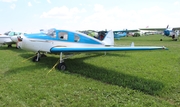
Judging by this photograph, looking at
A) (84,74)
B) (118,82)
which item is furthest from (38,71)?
(118,82)

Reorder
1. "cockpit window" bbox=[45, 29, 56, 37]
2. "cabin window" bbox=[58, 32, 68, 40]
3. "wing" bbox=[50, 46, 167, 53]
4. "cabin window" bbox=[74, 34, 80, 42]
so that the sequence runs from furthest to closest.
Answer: "cabin window" bbox=[74, 34, 80, 42], "cabin window" bbox=[58, 32, 68, 40], "cockpit window" bbox=[45, 29, 56, 37], "wing" bbox=[50, 46, 167, 53]

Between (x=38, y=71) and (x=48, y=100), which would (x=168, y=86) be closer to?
(x=48, y=100)

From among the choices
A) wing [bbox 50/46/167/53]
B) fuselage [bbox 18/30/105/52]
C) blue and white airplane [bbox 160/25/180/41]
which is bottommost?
wing [bbox 50/46/167/53]

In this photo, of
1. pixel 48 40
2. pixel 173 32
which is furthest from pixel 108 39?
pixel 173 32

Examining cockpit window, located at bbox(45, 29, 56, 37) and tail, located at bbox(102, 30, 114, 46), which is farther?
tail, located at bbox(102, 30, 114, 46)

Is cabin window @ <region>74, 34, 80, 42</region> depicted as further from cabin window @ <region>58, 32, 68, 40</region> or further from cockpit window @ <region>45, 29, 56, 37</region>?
cockpit window @ <region>45, 29, 56, 37</region>

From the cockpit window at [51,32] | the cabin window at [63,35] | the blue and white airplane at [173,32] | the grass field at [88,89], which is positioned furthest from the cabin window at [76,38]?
the blue and white airplane at [173,32]

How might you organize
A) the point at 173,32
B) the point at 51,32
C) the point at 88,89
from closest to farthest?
the point at 88,89 → the point at 51,32 → the point at 173,32

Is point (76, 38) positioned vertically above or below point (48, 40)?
above

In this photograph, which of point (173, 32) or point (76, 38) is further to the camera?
point (173, 32)

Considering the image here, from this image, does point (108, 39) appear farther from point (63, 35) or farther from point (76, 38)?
point (63, 35)

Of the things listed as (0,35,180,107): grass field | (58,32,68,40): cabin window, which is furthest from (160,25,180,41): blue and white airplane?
(58,32,68,40): cabin window

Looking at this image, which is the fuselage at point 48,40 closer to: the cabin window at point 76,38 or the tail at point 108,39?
the cabin window at point 76,38

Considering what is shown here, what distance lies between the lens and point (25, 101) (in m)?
3.75
